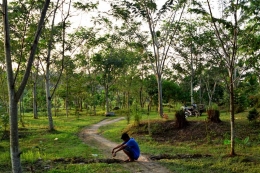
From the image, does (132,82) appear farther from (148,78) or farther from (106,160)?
(106,160)

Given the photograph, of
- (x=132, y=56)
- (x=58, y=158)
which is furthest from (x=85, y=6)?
(x=132, y=56)

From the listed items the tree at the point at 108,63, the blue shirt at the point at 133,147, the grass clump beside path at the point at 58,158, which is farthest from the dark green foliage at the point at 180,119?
the tree at the point at 108,63

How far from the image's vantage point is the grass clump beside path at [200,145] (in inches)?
333

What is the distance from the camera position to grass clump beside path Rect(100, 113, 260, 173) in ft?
27.7

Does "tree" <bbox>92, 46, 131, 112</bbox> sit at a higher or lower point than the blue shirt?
higher

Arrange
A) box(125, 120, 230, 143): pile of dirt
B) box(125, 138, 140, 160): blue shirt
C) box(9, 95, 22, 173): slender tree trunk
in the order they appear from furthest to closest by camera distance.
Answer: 1. box(125, 120, 230, 143): pile of dirt
2. box(125, 138, 140, 160): blue shirt
3. box(9, 95, 22, 173): slender tree trunk

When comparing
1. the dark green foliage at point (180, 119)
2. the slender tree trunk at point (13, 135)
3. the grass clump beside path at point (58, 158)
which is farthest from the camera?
the dark green foliage at point (180, 119)

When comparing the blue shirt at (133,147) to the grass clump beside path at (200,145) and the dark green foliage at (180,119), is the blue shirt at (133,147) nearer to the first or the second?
the grass clump beside path at (200,145)

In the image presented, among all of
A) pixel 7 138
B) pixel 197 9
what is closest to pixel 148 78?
pixel 7 138

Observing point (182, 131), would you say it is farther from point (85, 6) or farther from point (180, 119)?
point (85, 6)

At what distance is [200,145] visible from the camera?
12.5 meters

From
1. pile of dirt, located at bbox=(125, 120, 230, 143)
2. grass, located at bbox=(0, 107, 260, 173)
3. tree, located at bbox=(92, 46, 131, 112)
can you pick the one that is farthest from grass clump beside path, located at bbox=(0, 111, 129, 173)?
tree, located at bbox=(92, 46, 131, 112)

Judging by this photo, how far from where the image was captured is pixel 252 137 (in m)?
12.5

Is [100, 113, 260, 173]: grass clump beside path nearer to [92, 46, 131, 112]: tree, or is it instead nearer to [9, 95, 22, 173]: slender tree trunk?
[9, 95, 22, 173]: slender tree trunk
